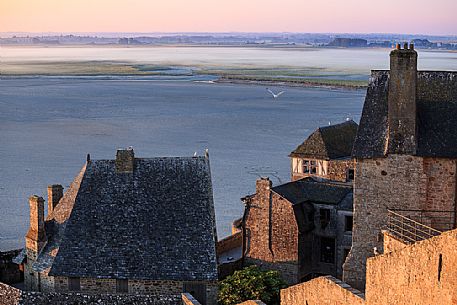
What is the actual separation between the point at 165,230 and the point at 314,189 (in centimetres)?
829

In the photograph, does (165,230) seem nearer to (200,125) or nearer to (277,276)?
(277,276)

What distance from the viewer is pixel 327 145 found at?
41.9 metres

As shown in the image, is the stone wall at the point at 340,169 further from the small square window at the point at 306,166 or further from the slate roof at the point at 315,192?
the slate roof at the point at 315,192

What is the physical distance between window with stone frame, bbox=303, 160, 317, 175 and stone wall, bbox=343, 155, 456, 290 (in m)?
14.3

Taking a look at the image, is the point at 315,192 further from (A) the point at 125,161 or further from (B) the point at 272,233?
(A) the point at 125,161

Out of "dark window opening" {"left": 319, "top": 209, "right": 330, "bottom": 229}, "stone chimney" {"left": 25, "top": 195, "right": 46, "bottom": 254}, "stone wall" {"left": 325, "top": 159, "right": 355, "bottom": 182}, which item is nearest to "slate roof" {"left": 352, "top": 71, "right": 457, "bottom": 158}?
"dark window opening" {"left": 319, "top": 209, "right": 330, "bottom": 229}

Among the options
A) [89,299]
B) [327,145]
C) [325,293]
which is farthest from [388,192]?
[327,145]

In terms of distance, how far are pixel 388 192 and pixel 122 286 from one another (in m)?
10.5

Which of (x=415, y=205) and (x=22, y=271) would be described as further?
(x=22, y=271)

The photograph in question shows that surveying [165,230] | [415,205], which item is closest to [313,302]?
[415,205]

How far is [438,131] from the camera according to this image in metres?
27.3

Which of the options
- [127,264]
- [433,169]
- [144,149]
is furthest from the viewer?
[144,149]

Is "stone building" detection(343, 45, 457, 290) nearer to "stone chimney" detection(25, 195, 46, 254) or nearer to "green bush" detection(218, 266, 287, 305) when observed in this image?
Answer: "green bush" detection(218, 266, 287, 305)

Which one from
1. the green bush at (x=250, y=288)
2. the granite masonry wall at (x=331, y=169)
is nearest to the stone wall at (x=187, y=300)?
the green bush at (x=250, y=288)
